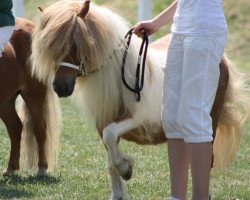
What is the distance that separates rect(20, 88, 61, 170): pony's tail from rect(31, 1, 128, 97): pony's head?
1.75m

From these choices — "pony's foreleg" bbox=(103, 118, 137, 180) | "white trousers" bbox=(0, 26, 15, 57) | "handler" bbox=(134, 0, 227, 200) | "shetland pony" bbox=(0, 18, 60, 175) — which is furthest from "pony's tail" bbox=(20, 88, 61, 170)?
Answer: "handler" bbox=(134, 0, 227, 200)

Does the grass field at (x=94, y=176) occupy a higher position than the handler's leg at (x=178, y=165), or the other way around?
the handler's leg at (x=178, y=165)

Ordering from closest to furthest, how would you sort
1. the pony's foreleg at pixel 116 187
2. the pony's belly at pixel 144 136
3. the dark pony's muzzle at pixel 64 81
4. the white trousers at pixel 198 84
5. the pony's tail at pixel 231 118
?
1. the white trousers at pixel 198 84
2. the dark pony's muzzle at pixel 64 81
3. the pony's belly at pixel 144 136
4. the pony's foreleg at pixel 116 187
5. the pony's tail at pixel 231 118

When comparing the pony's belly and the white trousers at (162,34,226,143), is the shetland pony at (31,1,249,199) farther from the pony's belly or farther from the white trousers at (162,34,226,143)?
the white trousers at (162,34,226,143)

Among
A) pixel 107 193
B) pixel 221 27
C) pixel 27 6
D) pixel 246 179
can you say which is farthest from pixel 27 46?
pixel 27 6

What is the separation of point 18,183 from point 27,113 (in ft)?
3.04

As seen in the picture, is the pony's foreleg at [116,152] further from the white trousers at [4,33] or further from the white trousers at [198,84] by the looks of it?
the white trousers at [4,33]

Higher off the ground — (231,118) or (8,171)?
(231,118)

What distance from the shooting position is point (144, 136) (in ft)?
17.3

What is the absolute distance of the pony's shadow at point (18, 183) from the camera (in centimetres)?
564

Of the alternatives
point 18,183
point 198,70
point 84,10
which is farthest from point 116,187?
point 198,70

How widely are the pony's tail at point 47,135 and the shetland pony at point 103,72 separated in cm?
151

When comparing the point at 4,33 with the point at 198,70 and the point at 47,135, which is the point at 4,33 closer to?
the point at 47,135

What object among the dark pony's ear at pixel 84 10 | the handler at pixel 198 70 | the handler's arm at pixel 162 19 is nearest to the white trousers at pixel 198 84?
the handler at pixel 198 70
